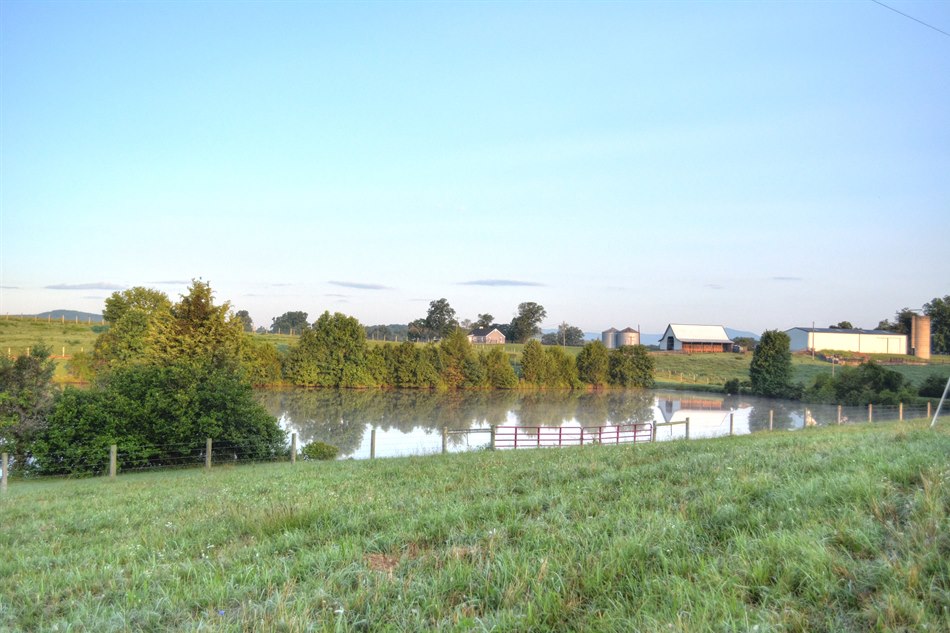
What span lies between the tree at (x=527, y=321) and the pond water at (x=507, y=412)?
175 ft

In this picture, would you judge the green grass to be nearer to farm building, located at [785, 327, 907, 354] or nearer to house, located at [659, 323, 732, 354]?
farm building, located at [785, 327, 907, 354]

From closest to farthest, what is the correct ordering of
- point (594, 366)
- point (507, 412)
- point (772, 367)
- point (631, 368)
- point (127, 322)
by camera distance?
point (507, 412), point (127, 322), point (772, 367), point (631, 368), point (594, 366)

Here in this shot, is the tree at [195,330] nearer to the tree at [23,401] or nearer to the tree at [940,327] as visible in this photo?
the tree at [23,401]

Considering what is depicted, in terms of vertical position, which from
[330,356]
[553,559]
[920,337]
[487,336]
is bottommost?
[330,356]

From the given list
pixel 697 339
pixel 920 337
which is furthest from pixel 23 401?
pixel 920 337

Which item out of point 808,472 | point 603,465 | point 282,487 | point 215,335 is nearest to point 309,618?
point 808,472

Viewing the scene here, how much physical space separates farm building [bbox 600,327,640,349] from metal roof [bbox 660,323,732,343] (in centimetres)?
1046

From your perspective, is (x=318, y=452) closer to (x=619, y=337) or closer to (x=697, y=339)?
(x=697, y=339)

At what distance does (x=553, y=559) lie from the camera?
384 cm

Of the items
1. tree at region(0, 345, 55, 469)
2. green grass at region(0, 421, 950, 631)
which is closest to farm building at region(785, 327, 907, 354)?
tree at region(0, 345, 55, 469)

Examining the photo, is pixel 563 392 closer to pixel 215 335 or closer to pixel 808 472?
pixel 215 335

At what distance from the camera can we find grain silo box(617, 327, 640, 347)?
349ft

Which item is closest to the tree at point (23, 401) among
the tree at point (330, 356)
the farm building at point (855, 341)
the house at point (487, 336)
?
the tree at point (330, 356)

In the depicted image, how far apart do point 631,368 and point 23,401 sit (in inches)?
2254
